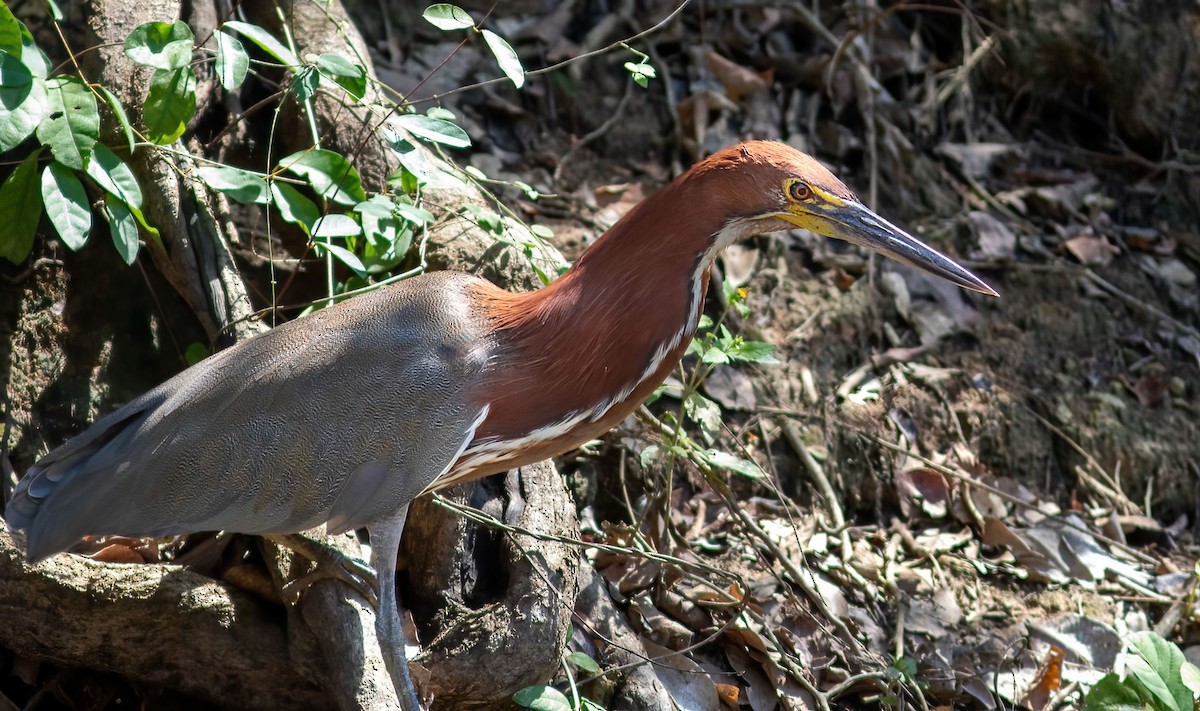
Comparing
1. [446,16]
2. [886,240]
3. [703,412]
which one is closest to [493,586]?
[703,412]

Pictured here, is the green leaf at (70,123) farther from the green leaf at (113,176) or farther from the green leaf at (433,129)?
the green leaf at (433,129)

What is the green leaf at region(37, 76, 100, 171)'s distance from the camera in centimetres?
294

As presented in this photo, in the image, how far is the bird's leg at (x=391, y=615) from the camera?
290cm

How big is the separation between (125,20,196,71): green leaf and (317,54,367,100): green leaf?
0.35 m

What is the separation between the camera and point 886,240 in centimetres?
293

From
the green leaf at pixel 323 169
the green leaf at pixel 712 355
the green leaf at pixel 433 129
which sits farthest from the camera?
the green leaf at pixel 712 355

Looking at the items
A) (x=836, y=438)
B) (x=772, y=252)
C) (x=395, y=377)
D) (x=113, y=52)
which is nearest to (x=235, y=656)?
(x=395, y=377)

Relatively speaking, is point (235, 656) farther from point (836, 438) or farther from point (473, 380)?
point (836, 438)

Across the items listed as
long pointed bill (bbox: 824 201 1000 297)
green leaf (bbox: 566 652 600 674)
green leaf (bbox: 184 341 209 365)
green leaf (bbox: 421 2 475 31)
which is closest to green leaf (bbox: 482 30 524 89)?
green leaf (bbox: 421 2 475 31)

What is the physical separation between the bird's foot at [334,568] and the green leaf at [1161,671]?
212 cm

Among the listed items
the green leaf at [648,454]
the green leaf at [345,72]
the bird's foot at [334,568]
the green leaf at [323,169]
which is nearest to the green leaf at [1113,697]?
the green leaf at [648,454]

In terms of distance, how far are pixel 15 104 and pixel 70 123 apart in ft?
0.55

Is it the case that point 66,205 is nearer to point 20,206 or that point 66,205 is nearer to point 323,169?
point 20,206

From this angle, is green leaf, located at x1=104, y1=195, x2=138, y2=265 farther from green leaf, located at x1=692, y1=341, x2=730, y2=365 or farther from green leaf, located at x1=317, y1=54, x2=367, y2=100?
green leaf, located at x1=692, y1=341, x2=730, y2=365
